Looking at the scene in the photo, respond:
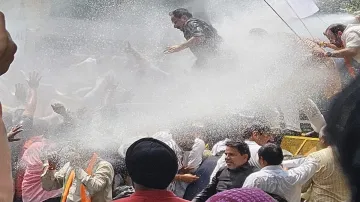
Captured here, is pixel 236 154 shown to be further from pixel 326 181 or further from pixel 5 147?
pixel 5 147

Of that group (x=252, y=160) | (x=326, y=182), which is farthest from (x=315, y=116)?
(x=326, y=182)

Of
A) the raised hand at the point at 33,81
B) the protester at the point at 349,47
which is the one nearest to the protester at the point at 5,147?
the protester at the point at 349,47

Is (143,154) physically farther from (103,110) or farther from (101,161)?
(103,110)

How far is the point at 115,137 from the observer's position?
6.05 metres

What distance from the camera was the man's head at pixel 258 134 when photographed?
536 cm

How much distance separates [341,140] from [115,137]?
5060mm

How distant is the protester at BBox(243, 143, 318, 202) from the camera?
12.7 feet

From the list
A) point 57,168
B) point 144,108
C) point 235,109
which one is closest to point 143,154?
point 57,168

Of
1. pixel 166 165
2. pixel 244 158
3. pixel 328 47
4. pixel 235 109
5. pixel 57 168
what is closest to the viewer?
pixel 166 165

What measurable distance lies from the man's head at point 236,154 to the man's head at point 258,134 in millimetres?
1085

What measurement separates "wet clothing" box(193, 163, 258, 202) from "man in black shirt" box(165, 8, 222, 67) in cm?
240

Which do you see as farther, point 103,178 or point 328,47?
point 328,47

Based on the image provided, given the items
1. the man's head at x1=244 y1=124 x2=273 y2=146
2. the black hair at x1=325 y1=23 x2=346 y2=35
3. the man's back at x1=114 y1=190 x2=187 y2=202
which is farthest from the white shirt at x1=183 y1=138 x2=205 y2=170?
the man's back at x1=114 y1=190 x2=187 y2=202

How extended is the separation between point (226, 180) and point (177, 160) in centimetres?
149
